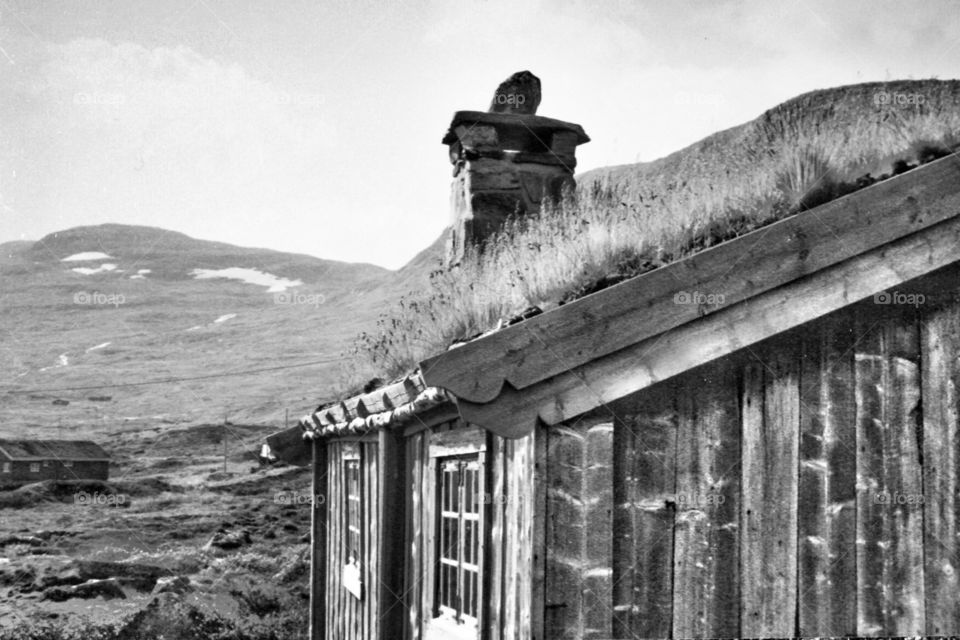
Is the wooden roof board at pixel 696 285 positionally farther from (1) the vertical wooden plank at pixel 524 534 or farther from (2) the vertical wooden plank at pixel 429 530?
(2) the vertical wooden plank at pixel 429 530

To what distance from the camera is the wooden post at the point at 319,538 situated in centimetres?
1070

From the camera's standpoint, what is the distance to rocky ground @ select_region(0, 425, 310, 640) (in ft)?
54.0

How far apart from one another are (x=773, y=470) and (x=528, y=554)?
4.44 ft

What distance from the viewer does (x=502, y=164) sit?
9.45 meters

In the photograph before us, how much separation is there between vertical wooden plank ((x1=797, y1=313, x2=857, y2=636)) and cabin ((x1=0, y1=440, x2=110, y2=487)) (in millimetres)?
34197

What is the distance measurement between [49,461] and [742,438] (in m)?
35.0

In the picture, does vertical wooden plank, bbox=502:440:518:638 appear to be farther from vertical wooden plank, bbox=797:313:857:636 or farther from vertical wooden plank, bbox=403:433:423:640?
vertical wooden plank, bbox=403:433:423:640

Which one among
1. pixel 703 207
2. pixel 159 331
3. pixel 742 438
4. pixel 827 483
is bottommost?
pixel 827 483

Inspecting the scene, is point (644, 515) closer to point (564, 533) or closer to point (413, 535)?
point (564, 533)

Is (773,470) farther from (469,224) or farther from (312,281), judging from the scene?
(312,281)

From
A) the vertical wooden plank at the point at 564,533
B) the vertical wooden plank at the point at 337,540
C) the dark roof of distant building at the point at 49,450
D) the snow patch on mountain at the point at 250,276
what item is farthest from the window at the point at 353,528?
the snow patch on mountain at the point at 250,276

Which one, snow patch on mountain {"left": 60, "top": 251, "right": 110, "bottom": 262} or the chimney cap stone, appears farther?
snow patch on mountain {"left": 60, "top": 251, "right": 110, "bottom": 262}

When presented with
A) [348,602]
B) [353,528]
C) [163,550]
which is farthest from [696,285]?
[163,550]

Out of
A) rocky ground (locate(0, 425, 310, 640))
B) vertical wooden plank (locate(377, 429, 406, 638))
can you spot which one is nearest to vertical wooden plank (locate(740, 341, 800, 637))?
vertical wooden plank (locate(377, 429, 406, 638))
